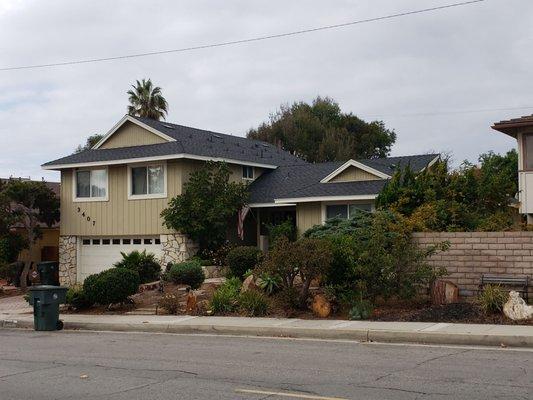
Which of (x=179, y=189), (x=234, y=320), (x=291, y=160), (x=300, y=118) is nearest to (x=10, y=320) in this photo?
(x=234, y=320)

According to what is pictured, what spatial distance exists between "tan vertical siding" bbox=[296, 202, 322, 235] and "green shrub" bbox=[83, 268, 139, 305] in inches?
329

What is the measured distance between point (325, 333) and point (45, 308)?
294 inches

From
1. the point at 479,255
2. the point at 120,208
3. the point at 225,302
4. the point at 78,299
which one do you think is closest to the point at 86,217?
the point at 120,208

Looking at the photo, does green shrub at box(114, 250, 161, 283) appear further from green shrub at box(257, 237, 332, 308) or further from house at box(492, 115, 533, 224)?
house at box(492, 115, 533, 224)

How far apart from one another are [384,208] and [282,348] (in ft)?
28.1

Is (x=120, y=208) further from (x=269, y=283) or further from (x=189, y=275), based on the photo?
(x=269, y=283)

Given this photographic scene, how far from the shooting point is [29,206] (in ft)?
94.7

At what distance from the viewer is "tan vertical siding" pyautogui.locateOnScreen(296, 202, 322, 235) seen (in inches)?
1040

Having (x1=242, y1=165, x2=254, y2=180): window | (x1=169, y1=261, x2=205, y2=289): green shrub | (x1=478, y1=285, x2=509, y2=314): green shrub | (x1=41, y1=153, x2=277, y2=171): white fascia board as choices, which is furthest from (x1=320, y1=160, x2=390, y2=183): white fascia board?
(x1=478, y1=285, x2=509, y2=314): green shrub

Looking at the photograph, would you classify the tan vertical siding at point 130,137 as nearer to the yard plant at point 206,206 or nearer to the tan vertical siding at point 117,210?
the tan vertical siding at point 117,210

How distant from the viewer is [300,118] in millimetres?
56781

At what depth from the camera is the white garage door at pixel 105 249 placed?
93.5 ft

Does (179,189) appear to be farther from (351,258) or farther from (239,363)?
(239,363)

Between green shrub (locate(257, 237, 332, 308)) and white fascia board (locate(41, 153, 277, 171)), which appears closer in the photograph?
green shrub (locate(257, 237, 332, 308))
